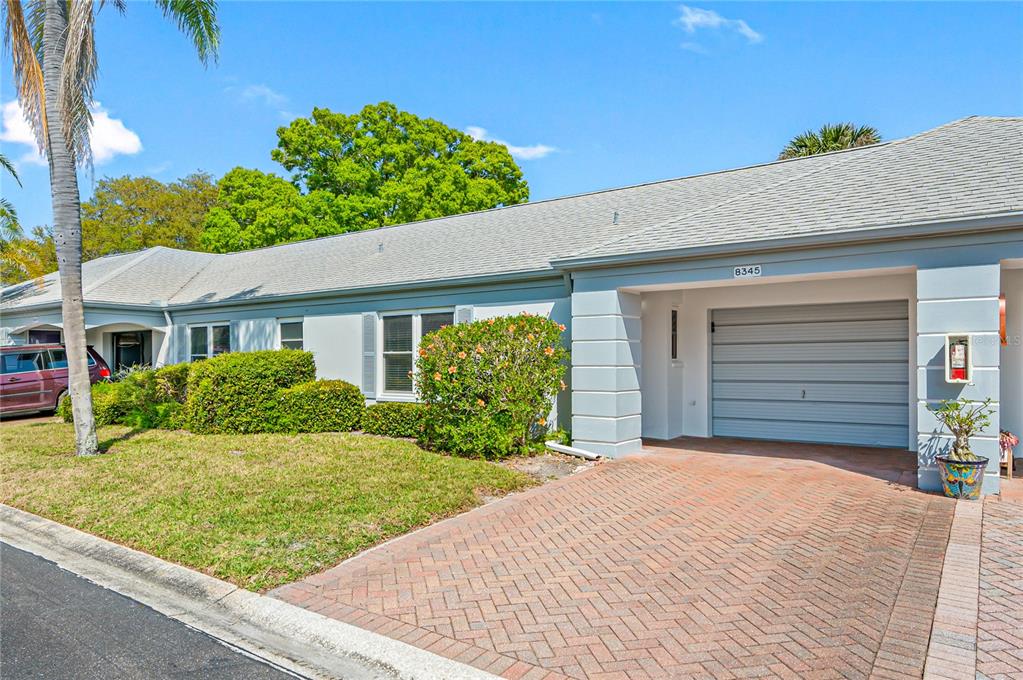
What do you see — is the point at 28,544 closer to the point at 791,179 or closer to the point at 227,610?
the point at 227,610

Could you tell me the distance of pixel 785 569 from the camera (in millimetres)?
4926

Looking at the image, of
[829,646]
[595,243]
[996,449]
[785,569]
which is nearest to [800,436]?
[996,449]

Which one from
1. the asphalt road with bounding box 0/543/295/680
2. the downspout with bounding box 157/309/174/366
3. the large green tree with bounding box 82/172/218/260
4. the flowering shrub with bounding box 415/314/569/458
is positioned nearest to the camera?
the asphalt road with bounding box 0/543/295/680

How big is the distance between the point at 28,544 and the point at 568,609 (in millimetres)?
5470

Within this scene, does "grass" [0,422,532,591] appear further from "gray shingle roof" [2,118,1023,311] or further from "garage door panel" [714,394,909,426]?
"garage door panel" [714,394,909,426]

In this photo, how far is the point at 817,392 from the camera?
10.8 meters

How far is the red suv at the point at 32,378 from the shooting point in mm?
14680

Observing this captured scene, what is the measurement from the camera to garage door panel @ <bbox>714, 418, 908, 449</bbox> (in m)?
10.1

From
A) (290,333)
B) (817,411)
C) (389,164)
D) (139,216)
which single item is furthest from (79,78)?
(139,216)

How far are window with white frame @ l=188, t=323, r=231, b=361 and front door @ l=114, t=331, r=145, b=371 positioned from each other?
10.1 feet

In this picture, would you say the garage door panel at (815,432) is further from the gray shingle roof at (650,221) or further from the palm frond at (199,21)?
the palm frond at (199,21)

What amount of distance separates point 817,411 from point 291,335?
37.8 feet

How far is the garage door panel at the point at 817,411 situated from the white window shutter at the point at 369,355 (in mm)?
6811

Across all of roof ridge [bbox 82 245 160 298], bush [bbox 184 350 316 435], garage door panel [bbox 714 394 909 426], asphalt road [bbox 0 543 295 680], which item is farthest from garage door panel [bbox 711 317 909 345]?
roof ridge [bbox 82 245 160 298]
